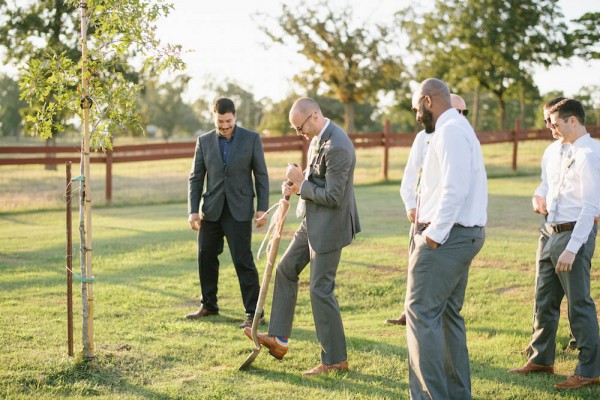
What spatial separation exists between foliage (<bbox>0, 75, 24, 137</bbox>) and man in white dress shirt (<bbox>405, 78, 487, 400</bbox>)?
153 ft

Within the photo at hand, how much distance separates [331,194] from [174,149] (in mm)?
16578

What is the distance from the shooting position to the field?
18.3 feet

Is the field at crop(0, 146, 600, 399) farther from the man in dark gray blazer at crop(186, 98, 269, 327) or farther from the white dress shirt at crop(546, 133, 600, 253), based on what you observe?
the white dress shirt at crop(546, 133, 600, 253)

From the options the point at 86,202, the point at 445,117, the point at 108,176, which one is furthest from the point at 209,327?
the point at 108,176

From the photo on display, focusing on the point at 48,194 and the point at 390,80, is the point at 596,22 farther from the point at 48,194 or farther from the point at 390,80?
the point at 48,194

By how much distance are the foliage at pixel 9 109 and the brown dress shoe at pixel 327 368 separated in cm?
4562

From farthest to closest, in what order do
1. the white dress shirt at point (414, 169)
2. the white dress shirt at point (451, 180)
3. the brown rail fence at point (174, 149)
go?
the brown rail fence at point (174, 149)
the white dress shirt at point (414, 169)
the white dress shirt at point (451, 180)

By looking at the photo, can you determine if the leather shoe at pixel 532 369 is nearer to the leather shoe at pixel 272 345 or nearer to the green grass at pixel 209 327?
the green grass at pixel 209 327

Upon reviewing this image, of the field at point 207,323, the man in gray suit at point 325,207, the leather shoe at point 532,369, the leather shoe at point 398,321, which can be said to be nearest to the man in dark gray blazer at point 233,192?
the field at point 207,323

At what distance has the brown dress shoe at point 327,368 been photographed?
19.2ft

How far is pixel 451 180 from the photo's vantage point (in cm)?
449

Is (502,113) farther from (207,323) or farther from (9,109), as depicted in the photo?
(207,323)

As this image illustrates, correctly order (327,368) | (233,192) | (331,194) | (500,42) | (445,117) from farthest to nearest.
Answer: (500,42), (233,192), (327,368), (331,194), (445,117)

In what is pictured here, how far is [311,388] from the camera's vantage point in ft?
18.2
